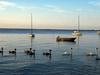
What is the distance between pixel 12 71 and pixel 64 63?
1292cm

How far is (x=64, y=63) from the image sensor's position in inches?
2202

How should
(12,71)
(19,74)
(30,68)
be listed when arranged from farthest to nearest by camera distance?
(30,68) < (12,71) < (19,74)

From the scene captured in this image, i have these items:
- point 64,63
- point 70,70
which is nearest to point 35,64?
point 64,63

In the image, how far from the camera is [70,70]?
4778cm

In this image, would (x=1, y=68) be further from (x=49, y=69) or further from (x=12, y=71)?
(x=49, y=69)

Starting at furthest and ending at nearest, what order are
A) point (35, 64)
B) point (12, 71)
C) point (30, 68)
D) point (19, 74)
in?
point (35, 64), point (30, 68), point (12, 71), point (19, 74)

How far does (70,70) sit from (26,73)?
7753mm

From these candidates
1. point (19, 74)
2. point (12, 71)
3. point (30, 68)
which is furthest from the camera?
point (30, 68)

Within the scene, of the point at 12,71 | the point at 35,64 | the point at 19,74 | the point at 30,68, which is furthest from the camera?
the point at 35,64

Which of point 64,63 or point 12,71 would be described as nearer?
point 12,71

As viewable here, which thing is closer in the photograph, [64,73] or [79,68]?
[64,73]

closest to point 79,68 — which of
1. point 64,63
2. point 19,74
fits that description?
point 64,63

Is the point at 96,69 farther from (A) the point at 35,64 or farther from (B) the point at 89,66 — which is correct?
(A) the point at 35,64

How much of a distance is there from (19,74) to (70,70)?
905 centimetres
